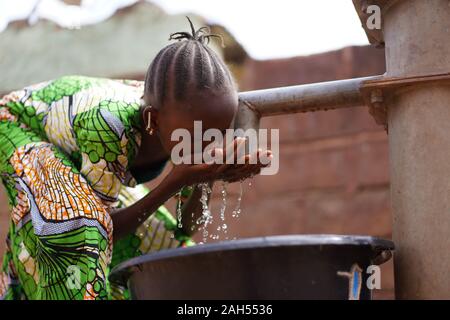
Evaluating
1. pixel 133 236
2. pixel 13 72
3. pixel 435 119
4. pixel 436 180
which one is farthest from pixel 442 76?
pixel 13 72

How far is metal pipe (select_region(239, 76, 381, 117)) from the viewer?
7.80 feet

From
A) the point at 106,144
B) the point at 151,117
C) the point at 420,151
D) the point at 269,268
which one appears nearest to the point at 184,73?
the point at 151,117

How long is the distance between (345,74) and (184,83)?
10.9ft

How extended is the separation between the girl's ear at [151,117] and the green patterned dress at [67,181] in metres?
0.06

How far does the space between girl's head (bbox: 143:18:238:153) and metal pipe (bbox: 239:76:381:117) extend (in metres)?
0.08

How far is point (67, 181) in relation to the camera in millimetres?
2396

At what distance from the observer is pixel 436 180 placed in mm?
2090

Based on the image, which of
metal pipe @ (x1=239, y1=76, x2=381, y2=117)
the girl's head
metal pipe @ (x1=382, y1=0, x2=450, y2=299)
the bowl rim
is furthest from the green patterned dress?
metal pipe @ (x1=382, y1=0, x2=450, y2=299)

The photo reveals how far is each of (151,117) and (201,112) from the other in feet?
0.56

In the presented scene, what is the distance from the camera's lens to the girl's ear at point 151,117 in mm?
2473

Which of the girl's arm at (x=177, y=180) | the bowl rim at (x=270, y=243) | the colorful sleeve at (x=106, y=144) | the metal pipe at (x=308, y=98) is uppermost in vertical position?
the metal pipe at (x=308, y=98)

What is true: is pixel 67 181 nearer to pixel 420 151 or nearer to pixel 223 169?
pixel 223 169

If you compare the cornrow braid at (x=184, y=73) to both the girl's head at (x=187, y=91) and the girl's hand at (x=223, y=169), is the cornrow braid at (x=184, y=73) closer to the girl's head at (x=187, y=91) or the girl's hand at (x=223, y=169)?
the girl's head at (x=187, y=91)

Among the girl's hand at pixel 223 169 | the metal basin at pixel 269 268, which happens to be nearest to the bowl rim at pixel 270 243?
the metal basin at pixel 269 268
